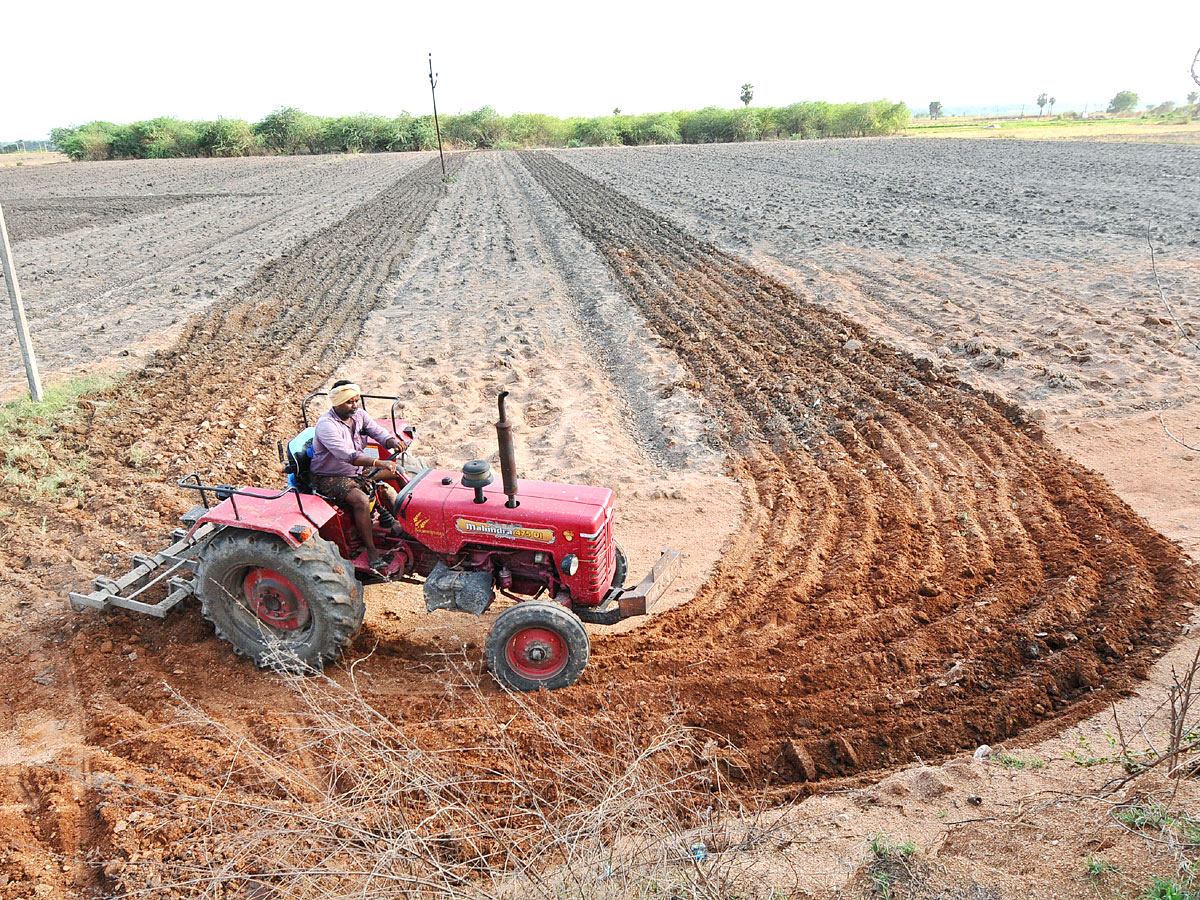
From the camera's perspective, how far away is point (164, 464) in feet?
24.9

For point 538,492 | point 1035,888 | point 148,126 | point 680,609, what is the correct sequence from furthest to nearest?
1. point 148,126
2. point 680,609
3. point 538,492
4. point 1035,888

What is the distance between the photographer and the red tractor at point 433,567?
468 centimetres

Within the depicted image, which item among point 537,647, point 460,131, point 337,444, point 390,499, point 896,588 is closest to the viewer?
point 537,647

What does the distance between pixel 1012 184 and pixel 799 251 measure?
12.0m

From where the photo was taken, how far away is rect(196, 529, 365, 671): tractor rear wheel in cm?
474

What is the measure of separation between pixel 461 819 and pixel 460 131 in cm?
6343

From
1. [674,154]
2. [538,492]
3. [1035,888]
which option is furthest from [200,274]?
[674,154]

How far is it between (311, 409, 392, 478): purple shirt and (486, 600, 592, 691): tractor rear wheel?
4.78 ft

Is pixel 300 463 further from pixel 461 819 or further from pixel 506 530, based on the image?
pixel 461 819

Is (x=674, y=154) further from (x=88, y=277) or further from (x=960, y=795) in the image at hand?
(x=960, y=795)

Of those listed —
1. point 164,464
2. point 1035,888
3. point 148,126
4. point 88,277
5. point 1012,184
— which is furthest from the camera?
point 148,126

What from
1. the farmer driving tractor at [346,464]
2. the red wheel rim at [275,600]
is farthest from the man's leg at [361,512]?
the red wheel rim at [275,600]

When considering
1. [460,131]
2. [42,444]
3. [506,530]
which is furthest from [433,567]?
[460,131]

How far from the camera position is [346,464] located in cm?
506
